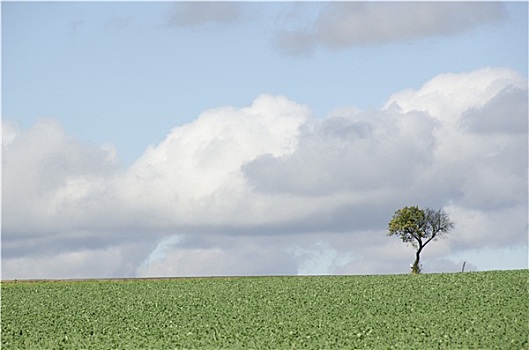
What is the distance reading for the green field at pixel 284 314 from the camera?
141ft

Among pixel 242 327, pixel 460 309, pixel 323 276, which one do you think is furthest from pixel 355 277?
pixel 242 327

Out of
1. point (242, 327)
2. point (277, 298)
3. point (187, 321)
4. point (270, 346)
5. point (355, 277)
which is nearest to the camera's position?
point (270, 346)

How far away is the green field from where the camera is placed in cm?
4306

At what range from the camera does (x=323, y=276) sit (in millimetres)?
72875

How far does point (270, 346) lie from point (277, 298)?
14854mm

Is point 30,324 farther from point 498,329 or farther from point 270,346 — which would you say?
point 498,329

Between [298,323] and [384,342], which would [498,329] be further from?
[298,323]

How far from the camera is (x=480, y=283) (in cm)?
5978

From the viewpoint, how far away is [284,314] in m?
51.0

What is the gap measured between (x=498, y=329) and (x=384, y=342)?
5.59 metres

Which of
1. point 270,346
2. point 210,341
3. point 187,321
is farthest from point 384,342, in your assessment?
point 187,321

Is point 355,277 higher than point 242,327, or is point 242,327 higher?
point 355,277

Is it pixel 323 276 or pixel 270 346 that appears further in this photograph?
pixel 323 276

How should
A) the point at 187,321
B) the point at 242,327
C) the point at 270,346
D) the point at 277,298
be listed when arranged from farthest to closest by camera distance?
the point at 277,298 → the point at 187,321 → the point at 242,327 → the point at 270,346
